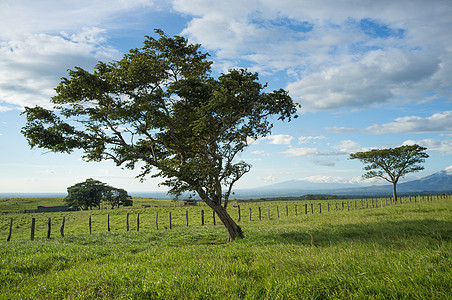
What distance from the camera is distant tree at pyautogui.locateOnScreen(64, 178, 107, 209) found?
269ft

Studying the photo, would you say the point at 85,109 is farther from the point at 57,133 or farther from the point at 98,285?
the point at 98,285

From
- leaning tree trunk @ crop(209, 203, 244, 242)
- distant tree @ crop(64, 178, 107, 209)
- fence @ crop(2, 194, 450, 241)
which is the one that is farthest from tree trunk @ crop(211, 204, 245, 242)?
distant tree @ crop(64, 178, 107, 209)

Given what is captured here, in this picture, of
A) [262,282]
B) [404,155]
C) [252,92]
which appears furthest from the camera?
[404,155]

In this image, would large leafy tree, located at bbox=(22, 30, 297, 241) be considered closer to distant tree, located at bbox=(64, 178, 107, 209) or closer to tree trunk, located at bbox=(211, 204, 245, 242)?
tree trunk, located at bbox=(211, 204, 245, 242)

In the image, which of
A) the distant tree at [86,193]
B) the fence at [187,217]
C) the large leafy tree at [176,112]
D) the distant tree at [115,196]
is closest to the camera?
the large leafy tree at [176,112]

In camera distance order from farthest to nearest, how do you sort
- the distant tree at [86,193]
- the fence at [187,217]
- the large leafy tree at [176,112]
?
the distant tree at [86,193] < the fence at [187,217] < the large leafy tree at [176,112]

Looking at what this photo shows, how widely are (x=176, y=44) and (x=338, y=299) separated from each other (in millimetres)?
16755

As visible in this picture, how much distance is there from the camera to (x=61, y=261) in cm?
1019

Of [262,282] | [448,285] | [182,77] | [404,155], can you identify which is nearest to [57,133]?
[182,77]

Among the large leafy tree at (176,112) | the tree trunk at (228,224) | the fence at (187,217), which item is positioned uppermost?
the large leafy tree at (176,112)

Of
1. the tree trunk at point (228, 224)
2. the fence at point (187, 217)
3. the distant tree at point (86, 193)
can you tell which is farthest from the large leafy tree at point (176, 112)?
the distant tree at point (86, 193)

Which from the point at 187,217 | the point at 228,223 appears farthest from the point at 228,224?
the point at 187,217

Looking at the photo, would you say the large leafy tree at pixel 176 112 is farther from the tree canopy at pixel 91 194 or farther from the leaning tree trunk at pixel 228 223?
the tree canopy at pixel 91 194

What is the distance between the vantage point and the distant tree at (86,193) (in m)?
81.9
